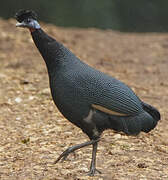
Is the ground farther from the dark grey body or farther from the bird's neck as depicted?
the bird's neck

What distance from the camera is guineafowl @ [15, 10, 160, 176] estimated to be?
11.4ft

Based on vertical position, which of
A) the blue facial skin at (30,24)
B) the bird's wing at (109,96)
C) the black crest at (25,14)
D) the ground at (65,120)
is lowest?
the ground at (65,120)

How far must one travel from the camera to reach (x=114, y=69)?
767 cm

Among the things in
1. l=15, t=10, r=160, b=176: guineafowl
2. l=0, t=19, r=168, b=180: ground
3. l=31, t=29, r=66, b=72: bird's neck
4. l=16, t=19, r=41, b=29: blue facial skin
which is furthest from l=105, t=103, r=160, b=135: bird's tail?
l=16, t=19, r=41, b=29: blue facial skin

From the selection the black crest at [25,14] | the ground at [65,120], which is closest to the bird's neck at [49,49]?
the black crest at [25,14]

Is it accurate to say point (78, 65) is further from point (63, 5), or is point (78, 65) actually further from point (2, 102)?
point (63, 5)

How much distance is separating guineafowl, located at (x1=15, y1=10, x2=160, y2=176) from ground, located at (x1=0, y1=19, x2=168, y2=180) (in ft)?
1.52

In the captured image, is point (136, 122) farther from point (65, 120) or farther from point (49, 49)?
point (65, 120)

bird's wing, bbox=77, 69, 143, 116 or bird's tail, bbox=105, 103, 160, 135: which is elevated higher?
bird's wing, bbox=77, 69, 143, 116

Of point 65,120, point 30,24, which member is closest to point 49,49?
point 30,24

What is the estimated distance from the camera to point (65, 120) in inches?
203

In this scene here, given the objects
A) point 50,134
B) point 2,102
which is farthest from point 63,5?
point 50,134

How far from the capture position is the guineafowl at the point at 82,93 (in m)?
3.48

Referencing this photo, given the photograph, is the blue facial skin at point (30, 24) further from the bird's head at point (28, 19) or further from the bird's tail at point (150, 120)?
the bird's tail at point (150, 120)
